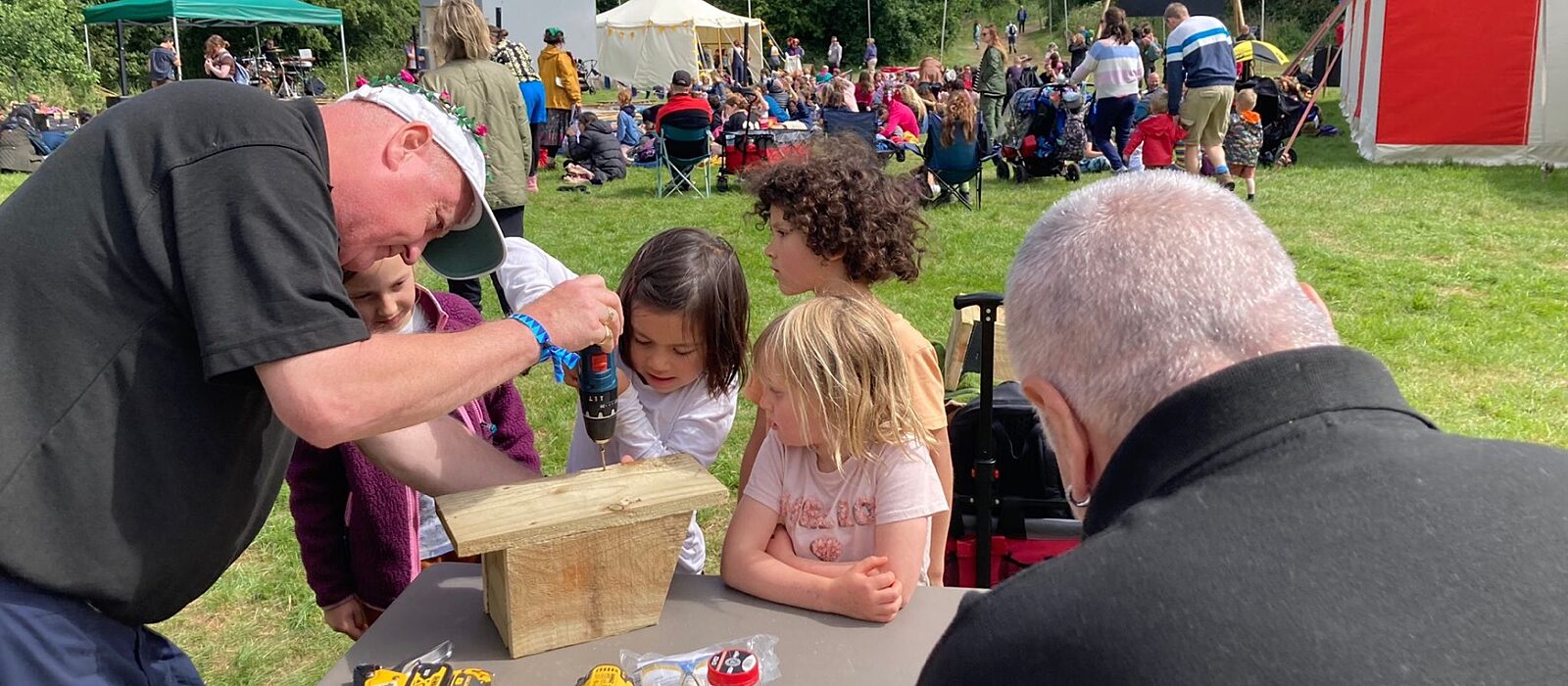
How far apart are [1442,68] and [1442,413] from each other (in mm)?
9188

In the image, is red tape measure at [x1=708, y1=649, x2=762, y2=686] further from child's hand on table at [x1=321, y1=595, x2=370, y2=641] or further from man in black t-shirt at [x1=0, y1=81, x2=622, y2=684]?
child's hand on table at [x1=321, y1=595, x2=370, y2=641]

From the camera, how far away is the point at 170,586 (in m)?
1.69

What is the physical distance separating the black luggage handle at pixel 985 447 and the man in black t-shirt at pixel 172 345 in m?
1.49

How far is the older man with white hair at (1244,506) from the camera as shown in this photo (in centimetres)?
87

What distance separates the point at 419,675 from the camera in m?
1.72

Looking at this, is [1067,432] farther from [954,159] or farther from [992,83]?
[992,83]

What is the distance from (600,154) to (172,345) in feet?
39.9

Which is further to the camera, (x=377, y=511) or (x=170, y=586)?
(x=377, y=511)

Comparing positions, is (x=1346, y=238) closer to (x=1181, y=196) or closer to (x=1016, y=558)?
(x=1016, y=558)

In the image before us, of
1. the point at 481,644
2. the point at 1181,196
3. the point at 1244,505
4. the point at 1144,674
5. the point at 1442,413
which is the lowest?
the point at 1442,413

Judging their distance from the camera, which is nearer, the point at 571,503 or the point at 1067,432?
the point at 1067,432

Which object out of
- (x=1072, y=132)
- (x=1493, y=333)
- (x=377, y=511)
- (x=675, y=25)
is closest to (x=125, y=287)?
(x=377, y=511)

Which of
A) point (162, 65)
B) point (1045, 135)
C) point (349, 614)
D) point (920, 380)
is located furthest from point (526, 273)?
point (162, 65)

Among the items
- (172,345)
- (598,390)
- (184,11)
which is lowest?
(598,390)
